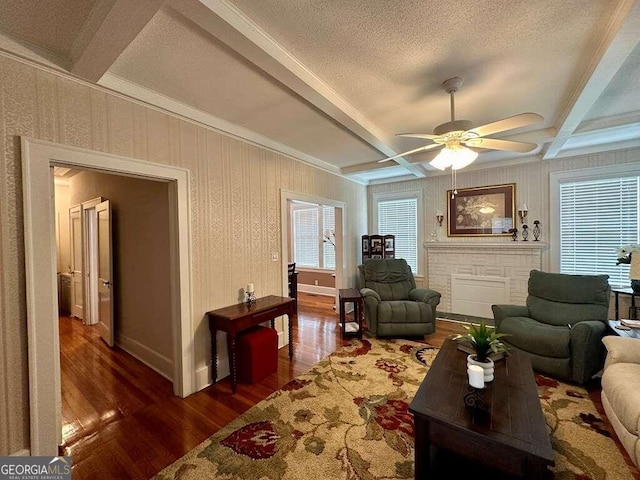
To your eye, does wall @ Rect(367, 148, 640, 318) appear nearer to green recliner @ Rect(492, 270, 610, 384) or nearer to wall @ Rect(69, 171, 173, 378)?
green recliner @ Rect(492, 270, 610, 384)

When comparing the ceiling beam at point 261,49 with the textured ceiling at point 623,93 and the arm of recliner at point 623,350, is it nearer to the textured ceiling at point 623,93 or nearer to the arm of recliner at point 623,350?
the textured ceiling at point 623,93

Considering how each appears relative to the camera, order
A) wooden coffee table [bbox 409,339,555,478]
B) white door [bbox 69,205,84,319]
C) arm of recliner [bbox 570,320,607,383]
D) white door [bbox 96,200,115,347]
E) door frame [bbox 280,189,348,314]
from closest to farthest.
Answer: wooden coffee table [bbox 409,339,555,478]
arm of recliner [bbox 570,320,607,383]
white door [bbox 96,200,115,347]
door frame [bbox 280,189,348,314]
white door [bbox 69,205,84,319]

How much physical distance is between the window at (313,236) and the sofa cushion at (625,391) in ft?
16.9

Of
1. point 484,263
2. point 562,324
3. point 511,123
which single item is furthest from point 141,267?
point 484,263

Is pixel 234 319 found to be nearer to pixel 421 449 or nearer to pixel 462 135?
pixel 421 449

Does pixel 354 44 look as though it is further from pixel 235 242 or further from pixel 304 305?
pixel 304 305

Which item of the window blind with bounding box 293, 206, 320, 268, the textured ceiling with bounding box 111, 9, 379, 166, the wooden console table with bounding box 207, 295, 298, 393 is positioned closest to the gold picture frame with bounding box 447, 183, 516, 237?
the textured ceiling with bounding box 111, 9, 379, 166

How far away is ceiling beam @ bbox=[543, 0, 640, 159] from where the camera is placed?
140 centimetres

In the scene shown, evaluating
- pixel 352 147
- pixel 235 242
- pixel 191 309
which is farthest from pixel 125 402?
pixel 352 147

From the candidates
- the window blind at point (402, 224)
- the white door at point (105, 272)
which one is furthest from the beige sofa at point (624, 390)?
the white door at point (105, 272)

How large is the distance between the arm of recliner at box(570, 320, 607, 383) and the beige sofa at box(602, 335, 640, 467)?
298 mm

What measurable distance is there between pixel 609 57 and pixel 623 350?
2100 mm

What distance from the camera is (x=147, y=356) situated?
3168mm

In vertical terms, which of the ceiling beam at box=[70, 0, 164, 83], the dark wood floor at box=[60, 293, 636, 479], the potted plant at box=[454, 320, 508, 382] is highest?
the ceiling beam at box=[70, 0, 164, 83]
